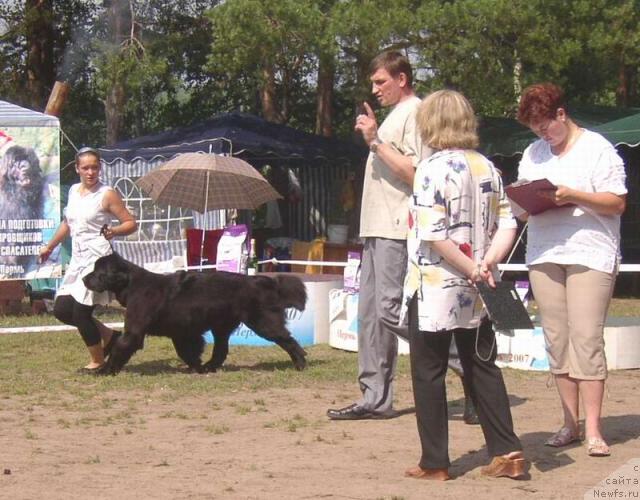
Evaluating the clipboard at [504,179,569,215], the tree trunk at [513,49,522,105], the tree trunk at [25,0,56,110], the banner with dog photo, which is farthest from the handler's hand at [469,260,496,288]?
the tree trunk at [25,0,56,110]

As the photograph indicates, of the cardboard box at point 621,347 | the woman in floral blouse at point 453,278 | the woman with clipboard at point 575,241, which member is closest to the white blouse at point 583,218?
the woman with clipboard at point 575,241

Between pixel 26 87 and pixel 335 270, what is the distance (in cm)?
1039

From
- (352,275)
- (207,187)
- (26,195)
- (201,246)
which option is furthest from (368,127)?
(201,246)

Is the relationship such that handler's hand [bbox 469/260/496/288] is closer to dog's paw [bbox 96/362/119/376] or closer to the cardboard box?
dog's paw [bbox 96/362/119/376]

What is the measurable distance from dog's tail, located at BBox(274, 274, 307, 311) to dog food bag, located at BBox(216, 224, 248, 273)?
2828 millimetres

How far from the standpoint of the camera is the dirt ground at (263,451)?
4.55 meters

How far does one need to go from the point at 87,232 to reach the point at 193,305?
889mm

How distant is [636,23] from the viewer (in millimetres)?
15000

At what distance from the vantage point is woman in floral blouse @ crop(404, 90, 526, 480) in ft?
15.0

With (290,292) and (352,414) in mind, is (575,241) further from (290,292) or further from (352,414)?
(290,292)

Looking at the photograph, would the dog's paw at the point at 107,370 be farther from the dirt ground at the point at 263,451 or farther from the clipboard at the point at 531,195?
the clipboard at the point at 531,195

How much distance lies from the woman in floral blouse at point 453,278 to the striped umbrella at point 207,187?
7635 mm

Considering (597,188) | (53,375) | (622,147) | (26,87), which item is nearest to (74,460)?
(597,188)

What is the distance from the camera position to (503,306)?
4.56m
